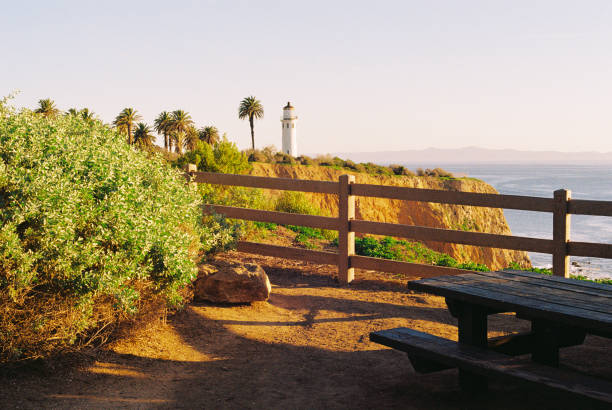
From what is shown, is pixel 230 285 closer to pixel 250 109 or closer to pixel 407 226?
pixel 407 226

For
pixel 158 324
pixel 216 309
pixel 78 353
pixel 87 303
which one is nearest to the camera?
pixel 87 303

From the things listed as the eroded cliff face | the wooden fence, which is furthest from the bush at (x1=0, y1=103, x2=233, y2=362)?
the eroded cliff face

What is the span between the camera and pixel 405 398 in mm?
4387

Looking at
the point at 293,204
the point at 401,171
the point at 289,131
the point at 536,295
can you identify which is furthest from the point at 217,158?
the point at 289,131

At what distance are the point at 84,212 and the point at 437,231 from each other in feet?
16.1

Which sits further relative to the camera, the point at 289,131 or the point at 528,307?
the point at 289,131

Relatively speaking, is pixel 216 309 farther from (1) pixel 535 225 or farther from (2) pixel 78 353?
(1) pixel 535 225

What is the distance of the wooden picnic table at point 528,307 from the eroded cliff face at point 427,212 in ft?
78.6

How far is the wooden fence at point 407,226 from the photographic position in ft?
23.4

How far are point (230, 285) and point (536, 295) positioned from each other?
3940 millimetres

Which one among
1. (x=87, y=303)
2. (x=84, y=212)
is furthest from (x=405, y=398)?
(x=84, y=212)

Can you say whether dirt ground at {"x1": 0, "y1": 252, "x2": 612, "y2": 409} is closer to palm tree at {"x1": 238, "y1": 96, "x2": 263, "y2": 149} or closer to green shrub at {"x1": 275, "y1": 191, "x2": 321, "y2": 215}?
green shrub at {"x1": 275, "y1": 191, "x2": 321, "y2": 215}

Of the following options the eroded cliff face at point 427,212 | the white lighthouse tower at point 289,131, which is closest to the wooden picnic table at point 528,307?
the eroded cliff face at point 427,212

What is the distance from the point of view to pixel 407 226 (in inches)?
323
